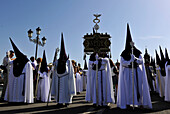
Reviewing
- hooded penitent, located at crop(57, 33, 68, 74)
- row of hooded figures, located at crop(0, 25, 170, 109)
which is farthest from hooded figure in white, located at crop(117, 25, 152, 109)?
hooded penitent, located at crop(57, 33, 68, 74)

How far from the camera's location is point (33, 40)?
14.3 m

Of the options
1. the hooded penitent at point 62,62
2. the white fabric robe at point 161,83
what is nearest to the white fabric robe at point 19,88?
the hooded penitent at point 62,62

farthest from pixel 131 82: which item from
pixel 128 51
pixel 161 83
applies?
pixel 161 83

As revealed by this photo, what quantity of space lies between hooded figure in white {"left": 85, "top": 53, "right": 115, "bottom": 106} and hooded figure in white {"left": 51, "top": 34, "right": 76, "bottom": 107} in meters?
0.98

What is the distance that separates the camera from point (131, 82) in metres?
6.80

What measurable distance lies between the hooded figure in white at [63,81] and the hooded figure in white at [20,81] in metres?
1.60

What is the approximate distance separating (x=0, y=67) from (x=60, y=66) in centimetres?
416

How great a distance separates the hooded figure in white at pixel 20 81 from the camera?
8273 millimetres

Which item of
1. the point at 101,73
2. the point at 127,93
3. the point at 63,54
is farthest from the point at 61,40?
the point at 127,93

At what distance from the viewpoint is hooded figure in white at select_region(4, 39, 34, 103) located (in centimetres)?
827

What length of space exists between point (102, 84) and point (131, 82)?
140 cm

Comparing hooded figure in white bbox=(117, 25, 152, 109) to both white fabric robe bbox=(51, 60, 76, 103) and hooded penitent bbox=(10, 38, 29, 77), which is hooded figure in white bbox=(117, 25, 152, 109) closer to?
white fabric robe bbox=(51, 60, 76, 103)

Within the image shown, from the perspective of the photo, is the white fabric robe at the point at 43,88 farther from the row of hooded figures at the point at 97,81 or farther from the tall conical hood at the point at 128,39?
the tall conical hood at the point at 128,39

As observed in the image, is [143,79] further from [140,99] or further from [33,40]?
[33,40]
